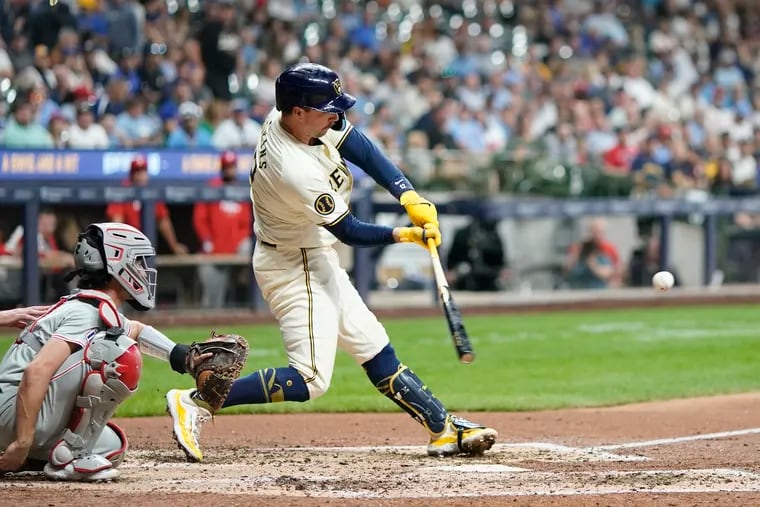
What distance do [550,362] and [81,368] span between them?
580 centimetres

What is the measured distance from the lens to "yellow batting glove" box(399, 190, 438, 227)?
551 centimetres

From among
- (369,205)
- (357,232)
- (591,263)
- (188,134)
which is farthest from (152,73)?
(357,232)

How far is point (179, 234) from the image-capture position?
1317cm

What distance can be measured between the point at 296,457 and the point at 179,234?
761 centimetres

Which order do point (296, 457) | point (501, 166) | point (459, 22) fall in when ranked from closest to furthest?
point (296, 457) → point (501, 166) → point (459, 22)

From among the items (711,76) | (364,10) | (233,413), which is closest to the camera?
(233,413)

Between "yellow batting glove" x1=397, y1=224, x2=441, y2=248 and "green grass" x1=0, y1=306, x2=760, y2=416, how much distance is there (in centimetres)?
267

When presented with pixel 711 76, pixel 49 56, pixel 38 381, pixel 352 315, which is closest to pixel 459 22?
pixel 711 76

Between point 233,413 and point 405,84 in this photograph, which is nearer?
point 233,413

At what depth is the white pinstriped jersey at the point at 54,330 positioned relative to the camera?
493 cm

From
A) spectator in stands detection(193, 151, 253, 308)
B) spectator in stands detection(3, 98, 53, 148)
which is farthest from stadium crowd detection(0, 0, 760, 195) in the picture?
spectator in stands detection(193, 151, 253, 308)

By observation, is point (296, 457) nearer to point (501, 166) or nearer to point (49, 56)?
point (49, 56)

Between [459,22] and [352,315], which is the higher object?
[459,22]

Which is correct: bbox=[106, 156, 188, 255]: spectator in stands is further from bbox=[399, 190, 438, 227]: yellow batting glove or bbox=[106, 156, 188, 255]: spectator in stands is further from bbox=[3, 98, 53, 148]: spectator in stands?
bbox=[399, 190, 438, 227]: yellow batting glove
